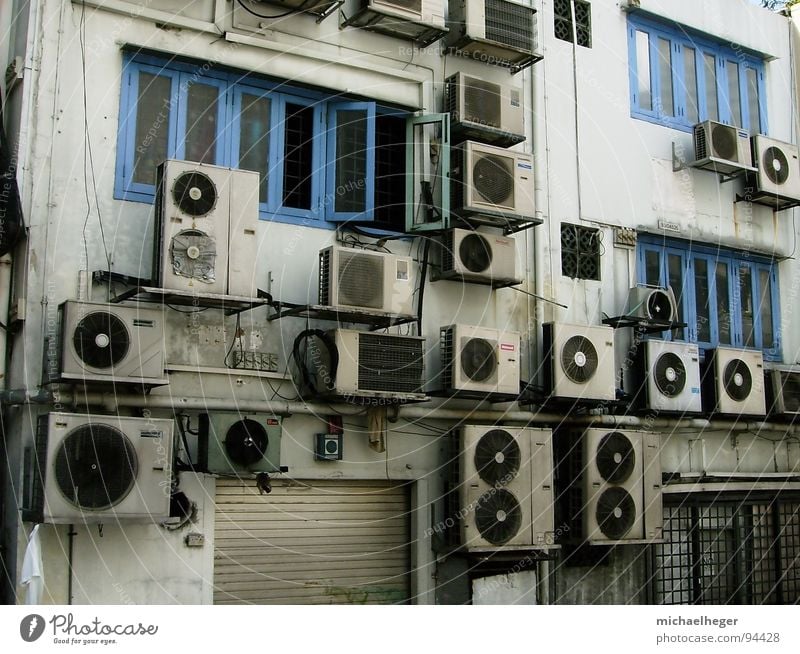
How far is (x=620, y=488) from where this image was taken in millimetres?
11141

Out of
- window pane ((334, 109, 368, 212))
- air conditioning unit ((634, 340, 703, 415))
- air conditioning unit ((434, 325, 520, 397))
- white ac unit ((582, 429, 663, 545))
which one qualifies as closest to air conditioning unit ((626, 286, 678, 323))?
air conditioning unit ((634, 340, 703, 415))

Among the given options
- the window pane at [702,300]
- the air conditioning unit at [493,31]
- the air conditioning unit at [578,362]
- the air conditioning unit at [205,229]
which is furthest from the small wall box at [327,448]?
the window pane at [702,300]

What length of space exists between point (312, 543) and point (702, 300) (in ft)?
21.5

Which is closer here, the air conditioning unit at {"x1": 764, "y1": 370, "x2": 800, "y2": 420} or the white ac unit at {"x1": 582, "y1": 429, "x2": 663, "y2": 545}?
the white ac unit at {"x1": 582, "y1": 429, "x2": 663, "y2": 545}

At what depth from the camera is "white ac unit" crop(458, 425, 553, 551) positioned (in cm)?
1003

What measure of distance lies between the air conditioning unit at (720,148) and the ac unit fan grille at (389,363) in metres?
5.57

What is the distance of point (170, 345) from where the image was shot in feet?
30.1

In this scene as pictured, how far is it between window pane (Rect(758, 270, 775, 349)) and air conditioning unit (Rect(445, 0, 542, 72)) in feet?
16.5

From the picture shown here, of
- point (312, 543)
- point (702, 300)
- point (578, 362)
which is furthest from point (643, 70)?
point (312, 543)

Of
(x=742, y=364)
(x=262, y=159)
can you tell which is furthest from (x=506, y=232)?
(x=742, y=364)

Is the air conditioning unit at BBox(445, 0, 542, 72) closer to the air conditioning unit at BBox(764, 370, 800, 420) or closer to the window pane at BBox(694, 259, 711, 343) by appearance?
the window pane at BBox(694, 259, 711, 343)

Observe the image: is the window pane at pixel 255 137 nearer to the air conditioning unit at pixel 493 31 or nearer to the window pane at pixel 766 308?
the air conditioning unit at pixel 493 31

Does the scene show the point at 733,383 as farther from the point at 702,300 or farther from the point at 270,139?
the point at 270,139
